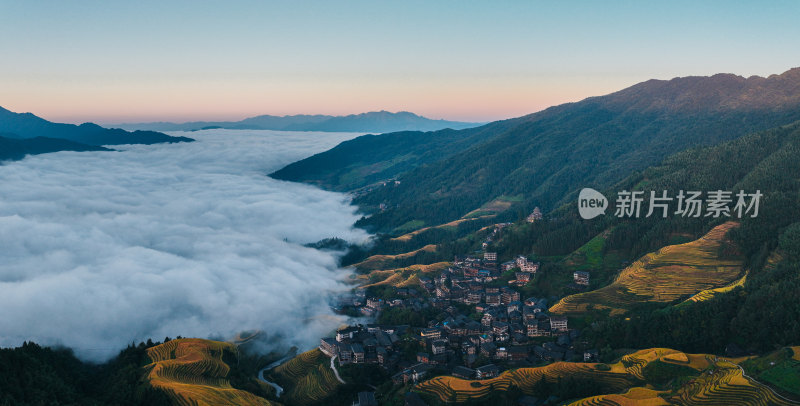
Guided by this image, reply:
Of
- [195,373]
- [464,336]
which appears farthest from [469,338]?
[195,373]

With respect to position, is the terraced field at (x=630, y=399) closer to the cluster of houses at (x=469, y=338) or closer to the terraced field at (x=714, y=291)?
the cluster of houses at (x=469, y=338)

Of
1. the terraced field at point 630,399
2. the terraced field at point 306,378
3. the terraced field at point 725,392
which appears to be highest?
the terraced field at point 725,392

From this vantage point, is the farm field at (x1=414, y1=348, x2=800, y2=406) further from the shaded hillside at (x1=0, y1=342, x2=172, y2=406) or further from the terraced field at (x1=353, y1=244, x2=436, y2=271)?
the terraced field at (x1=353, y1=244, x2=436, y2=271)

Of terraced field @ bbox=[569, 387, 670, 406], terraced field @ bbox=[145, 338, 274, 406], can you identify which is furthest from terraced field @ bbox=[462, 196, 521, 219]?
terraced field @ bbox=[569, 387, 670, 406]

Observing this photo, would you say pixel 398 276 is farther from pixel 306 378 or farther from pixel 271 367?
pixel 306 378

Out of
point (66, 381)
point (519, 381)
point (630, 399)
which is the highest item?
point (630, 399)

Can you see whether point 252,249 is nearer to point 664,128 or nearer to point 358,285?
point 358,285

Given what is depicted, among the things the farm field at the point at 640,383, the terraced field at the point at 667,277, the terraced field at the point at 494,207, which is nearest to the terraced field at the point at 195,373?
the farm field at the point at 640,383
